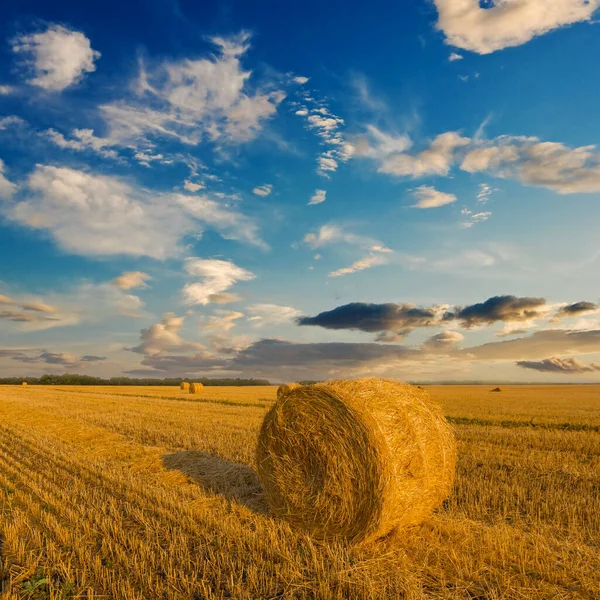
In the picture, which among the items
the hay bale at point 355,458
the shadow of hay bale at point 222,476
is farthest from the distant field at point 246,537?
the hay bale at point 355,458

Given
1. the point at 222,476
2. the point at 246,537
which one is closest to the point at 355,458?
the point at 246,537

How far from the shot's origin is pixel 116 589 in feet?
14.9

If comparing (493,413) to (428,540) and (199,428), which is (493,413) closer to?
(199,428)

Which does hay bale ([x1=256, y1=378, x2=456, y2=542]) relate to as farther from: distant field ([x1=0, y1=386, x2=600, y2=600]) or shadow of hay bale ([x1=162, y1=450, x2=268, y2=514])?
shadow of hay bale ([x1=162, y1=450, x2=268, y2=514])

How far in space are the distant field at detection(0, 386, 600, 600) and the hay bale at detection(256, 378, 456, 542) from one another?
314mm

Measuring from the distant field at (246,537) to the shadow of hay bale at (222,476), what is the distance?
3cm

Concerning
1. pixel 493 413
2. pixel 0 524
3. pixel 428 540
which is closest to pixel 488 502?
pixel 428 540

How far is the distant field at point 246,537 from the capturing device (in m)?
4.53

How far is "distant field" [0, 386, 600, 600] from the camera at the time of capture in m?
4.53

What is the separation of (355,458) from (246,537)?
5.00ft

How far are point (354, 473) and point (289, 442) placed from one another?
3.88 feet

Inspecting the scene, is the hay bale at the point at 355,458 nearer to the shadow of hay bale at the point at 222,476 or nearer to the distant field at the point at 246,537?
the distant field at the point at 246,537

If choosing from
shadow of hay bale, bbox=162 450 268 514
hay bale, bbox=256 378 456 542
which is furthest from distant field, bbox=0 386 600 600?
hay bale, bbox=256 378 456 542

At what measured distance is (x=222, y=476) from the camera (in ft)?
27.5
